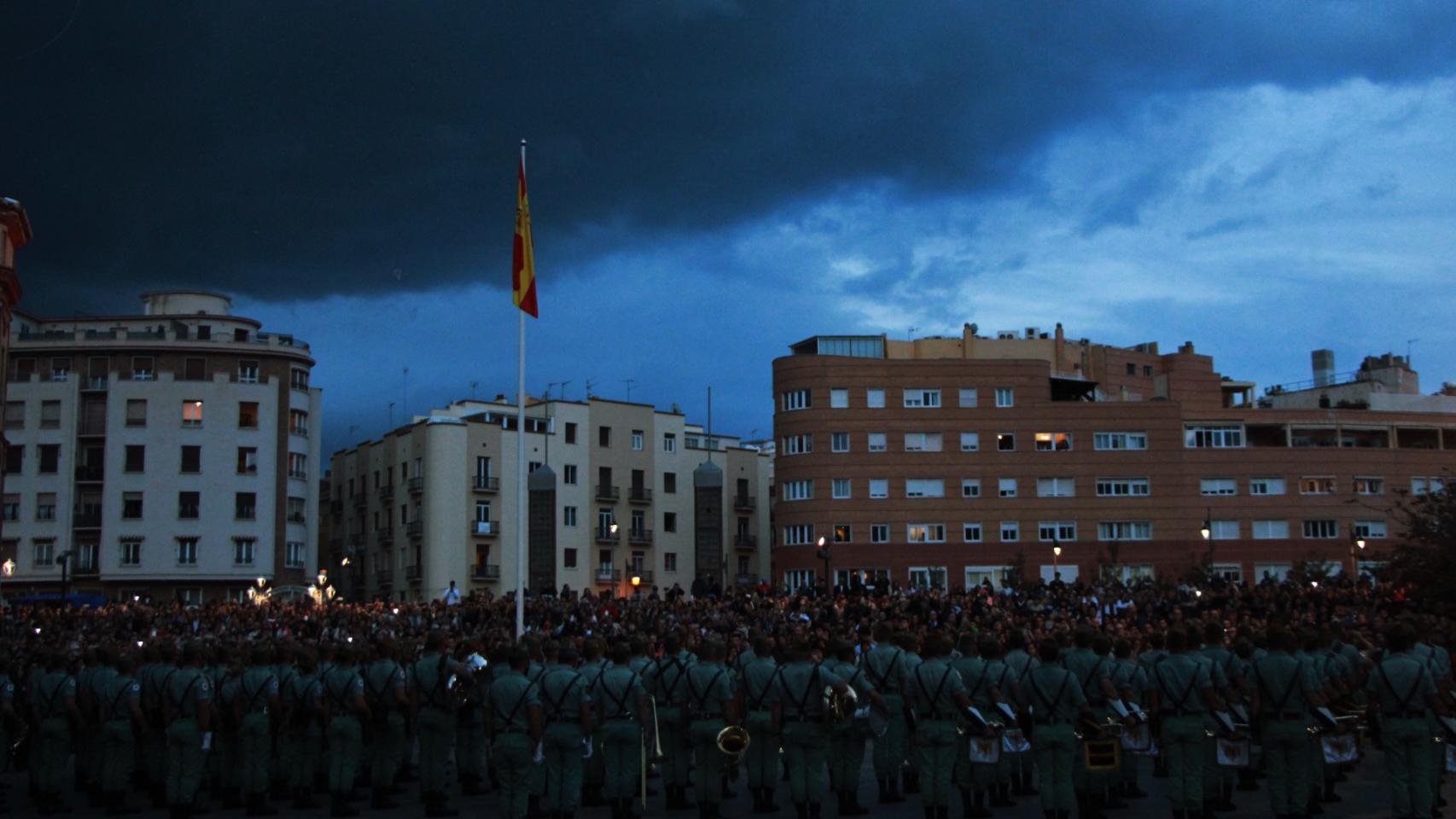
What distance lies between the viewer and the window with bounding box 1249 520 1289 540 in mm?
69750

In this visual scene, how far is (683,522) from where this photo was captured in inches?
3078

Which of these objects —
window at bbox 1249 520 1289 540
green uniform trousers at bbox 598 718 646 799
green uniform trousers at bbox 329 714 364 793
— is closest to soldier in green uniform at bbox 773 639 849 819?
green uniform trousers at bbox 598 718 646 799

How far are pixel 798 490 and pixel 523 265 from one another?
43.4 meters

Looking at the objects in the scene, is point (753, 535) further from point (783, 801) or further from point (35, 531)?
point (783, 801)

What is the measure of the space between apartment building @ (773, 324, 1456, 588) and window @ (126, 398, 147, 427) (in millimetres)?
31908

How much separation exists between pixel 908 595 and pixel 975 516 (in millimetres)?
28573

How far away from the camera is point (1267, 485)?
70188 millimetres

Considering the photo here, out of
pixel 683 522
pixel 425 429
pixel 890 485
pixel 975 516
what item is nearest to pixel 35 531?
pixel 425 429

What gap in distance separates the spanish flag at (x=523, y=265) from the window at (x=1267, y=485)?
53.9 m

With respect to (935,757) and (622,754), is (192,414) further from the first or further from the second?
(935,757)

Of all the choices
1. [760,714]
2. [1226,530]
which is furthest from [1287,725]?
[1226,530]

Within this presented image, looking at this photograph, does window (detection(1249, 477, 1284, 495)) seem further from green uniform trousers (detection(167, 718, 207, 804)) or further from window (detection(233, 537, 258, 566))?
green uniform trousers (detection(167, 718, 207, 804))

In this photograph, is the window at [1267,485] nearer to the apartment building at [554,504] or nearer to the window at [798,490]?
the window at [798,490]

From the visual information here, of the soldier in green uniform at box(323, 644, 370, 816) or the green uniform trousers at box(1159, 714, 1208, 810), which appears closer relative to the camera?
the green uniform trousers at box(1159, 714, 1208, 810)
